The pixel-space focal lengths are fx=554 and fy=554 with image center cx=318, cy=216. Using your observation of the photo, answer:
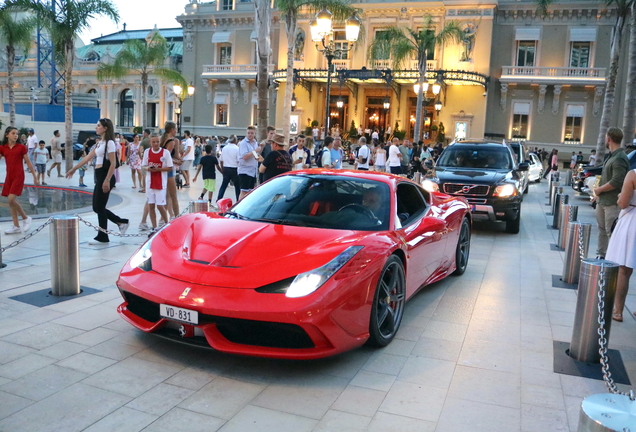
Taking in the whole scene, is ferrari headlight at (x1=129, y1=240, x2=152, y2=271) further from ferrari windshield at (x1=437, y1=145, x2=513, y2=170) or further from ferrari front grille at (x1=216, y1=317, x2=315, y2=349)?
ferrari windshield at (x1=437, y1=145, x2=513, y2=170)

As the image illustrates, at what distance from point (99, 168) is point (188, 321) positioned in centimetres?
528

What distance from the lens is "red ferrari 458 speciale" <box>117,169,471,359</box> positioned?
3.94m

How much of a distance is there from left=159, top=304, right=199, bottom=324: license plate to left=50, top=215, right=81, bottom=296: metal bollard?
2.27m

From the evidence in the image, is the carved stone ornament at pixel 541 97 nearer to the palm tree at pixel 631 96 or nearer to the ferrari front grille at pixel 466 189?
the palm tree at pixel 631 96

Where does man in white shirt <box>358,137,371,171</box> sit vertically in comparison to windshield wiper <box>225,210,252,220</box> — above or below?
above

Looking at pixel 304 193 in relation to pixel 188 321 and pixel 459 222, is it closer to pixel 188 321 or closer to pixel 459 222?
pixel 188 321

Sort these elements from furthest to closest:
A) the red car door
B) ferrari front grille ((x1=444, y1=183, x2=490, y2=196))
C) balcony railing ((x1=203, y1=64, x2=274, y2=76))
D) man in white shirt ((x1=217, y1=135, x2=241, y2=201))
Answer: balcony railing ((x1=203, y1=64, x2=274, y2=76)), man in white shirt ((x1=217, y1=135, x2=241, y2=201)), ferrari front grille ((x1=444, y1=183, x2=490, y2=196)), the red car door

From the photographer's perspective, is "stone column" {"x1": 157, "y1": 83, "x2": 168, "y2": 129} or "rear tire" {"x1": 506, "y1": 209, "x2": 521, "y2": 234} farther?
"stone column" {"x1": 157, "y1": 83, "x2": 168, "y2": 129}

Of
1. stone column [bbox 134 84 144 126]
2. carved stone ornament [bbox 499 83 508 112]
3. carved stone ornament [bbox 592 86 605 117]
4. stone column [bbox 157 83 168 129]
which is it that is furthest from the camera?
stone column [bbox 134 84 144 126]

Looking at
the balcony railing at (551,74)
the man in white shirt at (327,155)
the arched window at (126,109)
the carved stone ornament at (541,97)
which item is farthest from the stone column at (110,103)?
the man in white shirt at (327,155)

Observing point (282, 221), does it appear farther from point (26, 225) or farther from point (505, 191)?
point (505, 191)

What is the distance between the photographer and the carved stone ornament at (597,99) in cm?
4062

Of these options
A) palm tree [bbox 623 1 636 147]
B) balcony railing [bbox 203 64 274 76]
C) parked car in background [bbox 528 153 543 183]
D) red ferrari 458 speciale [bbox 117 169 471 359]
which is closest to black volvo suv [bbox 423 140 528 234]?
red ferrari 458 speciale [bbox 117 169 471 359]

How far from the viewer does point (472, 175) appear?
37.1 ft
